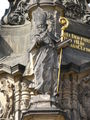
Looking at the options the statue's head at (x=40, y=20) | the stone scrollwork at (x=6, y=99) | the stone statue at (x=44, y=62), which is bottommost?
the stone scrollwork at (x=6, y=99)

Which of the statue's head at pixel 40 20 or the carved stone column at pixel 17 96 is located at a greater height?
the statue's head at pixel 40 20

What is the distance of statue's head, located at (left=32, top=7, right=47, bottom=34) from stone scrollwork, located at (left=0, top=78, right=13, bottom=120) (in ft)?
7.25

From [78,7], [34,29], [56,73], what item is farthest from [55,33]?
[78,7]

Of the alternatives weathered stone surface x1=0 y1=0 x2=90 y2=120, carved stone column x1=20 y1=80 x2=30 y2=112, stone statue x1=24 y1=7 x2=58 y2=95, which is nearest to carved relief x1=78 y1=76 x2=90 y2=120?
weathered stone surface x1=0 y1=0 x2=90 y2=120

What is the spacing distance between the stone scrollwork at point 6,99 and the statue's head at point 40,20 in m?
2.21

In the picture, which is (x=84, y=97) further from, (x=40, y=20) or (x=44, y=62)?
(x=40, y=20)

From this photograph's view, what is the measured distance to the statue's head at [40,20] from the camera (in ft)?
57.5

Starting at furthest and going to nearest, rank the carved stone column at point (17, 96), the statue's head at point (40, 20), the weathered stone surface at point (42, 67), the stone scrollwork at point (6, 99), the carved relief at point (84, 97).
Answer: the carved relief at point (84, 97)
the stone scrollwork at point (6, 99)
the carved stone column at point (17, 96)
the statue's head at point (40, 20)
the weathered stone surface at point (42, 67)

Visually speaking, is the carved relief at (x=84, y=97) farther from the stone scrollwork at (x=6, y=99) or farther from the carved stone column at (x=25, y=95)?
the stone scrollwork at (x=6, y=99)

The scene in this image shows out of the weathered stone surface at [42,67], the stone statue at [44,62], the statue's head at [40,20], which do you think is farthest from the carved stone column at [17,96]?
the statue's head at [40,20]

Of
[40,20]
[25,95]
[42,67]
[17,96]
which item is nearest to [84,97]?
[25,95]

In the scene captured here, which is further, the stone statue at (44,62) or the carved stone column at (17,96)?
the carved stone column at (17,96)

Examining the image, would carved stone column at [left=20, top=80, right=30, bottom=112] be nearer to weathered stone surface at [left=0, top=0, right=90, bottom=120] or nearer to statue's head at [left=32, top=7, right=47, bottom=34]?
weathered stone surface at [left=0, top=0, right=90, bottom=120]

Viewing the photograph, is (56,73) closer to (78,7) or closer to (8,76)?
(8,76)
